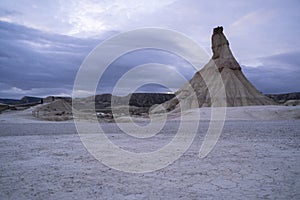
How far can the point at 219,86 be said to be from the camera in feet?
176

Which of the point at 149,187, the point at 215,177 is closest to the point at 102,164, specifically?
the point at 149,187

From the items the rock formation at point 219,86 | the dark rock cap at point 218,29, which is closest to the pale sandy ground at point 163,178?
the rock formation at point 219,86

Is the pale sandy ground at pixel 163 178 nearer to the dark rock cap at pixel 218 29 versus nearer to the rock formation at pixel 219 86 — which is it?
the rock formation at pixel 219 86

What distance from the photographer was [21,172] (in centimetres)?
699

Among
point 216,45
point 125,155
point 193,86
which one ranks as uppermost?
point 216,45

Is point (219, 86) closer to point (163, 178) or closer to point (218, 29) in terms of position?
point (218, 29)

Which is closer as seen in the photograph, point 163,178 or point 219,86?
point 163,178

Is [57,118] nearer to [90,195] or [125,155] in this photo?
[125,155]

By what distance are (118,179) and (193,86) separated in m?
54.3

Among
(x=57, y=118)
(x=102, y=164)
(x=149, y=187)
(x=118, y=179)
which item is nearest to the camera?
(x=149, y=187)

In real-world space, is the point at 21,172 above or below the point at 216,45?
below

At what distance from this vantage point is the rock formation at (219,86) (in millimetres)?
51062

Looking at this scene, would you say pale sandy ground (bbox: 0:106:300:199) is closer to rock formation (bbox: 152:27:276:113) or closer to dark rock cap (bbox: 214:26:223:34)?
rock formation (bbox: 152:27:276:113)

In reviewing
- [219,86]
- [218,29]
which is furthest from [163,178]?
[218,29]
